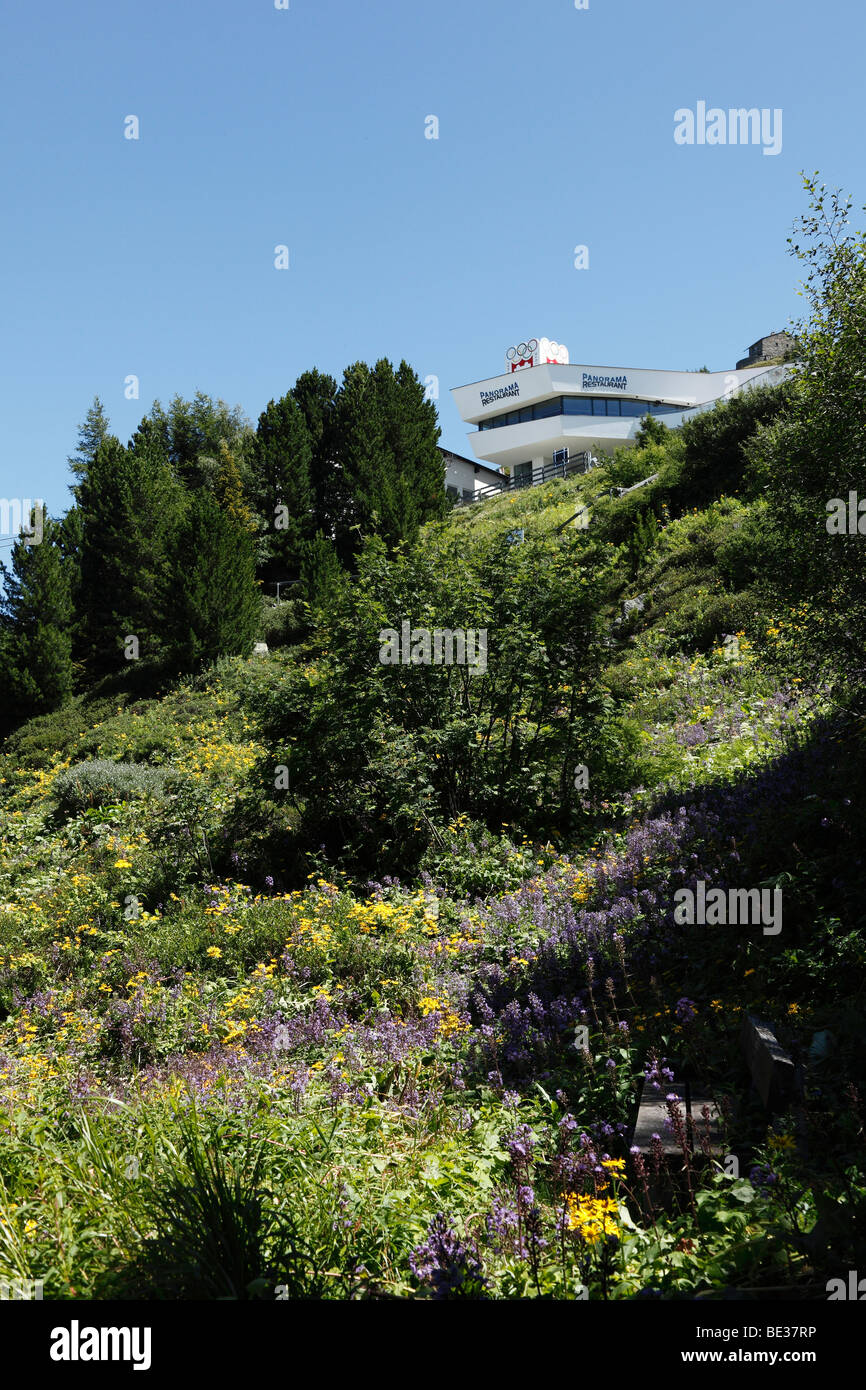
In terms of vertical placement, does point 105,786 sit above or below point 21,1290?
above

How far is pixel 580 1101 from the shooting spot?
419 cm

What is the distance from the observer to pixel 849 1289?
100 inches

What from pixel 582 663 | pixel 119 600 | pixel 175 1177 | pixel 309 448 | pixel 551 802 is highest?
pixel 309 448

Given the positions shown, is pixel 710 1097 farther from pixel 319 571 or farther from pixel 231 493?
pixel 231 493

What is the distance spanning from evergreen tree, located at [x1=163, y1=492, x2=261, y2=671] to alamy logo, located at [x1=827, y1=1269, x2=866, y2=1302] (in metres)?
24.1

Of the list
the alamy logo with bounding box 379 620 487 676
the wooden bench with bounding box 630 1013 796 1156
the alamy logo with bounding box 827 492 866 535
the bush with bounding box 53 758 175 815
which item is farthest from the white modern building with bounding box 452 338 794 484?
the wooden bench with bounding box 630 1013 796 1156

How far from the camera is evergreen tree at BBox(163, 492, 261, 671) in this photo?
25453 mm

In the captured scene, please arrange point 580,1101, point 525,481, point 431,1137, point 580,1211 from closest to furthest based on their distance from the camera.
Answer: point 580,1211 < point 431,1137 < point 580,1101 < point 525,481

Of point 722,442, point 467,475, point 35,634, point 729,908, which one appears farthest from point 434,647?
point 467,475
